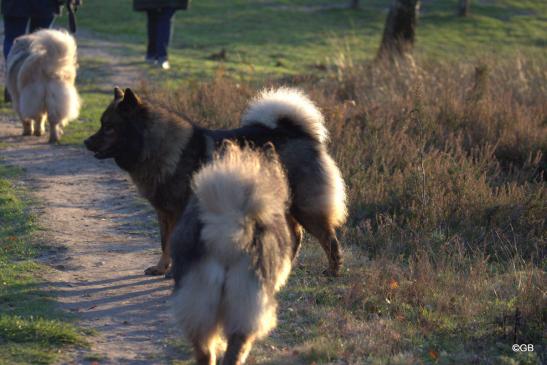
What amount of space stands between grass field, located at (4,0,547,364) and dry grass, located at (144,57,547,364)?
0.7 inches

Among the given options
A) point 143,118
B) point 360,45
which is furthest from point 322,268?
point 360,45

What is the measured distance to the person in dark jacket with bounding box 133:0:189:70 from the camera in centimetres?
1664

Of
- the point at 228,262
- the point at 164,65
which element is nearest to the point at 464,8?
the point at 164,65

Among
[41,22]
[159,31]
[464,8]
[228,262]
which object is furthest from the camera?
[464,8]

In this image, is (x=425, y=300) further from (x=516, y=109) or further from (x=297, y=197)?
(x=516, y=109)

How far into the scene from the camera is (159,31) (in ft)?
55.4

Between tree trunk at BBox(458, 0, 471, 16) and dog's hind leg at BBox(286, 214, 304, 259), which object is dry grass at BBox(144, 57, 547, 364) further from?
tree trunk at BBox(458, 0, 471, 16)

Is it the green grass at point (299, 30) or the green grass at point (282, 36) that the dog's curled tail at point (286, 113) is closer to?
the green grass at point (282, 36)

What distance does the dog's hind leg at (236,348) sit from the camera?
4852mm

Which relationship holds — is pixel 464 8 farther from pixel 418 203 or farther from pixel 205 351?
pixel 205 351

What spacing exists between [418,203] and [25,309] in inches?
173

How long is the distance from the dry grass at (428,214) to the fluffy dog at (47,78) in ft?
5.33

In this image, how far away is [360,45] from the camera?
81.7ft

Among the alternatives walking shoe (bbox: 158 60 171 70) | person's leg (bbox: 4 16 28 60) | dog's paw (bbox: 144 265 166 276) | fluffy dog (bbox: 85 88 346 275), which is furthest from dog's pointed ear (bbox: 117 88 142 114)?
walking shoe (bbox: 158 60 171 70)
